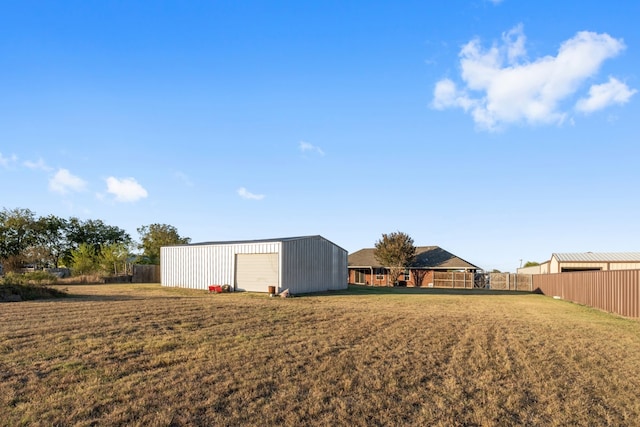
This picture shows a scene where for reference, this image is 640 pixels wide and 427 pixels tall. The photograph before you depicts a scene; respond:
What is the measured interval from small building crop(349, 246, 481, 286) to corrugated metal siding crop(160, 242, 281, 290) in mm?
21118

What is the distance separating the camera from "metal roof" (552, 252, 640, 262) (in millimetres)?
36847

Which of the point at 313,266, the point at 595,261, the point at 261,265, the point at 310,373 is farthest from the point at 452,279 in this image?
the point at 310,373

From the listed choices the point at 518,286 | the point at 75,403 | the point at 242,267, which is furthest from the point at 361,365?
the point at 518,286

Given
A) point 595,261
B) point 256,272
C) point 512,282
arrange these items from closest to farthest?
point 256,272
point 595,261
point 512,282

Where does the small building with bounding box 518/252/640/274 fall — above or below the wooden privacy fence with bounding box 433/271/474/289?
above

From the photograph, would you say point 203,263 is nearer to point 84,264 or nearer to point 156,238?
point 84,264

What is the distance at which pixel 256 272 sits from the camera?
26.9 metres

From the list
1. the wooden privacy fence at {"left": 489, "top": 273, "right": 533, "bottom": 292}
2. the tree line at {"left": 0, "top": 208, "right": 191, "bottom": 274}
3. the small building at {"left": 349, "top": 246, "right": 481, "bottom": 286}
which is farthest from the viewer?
the tree line at {"left": 0, "top": 208, "right": 191, "bottom": 274}

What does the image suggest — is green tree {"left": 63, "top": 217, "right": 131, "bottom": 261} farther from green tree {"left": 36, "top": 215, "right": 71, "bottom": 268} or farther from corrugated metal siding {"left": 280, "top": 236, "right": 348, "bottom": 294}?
corrugated metal siding {"left": 280, "top": 236, "right": 348, "bottom": 294}

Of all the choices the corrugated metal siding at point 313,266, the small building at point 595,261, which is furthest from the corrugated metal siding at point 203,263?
the small building at point 595,261

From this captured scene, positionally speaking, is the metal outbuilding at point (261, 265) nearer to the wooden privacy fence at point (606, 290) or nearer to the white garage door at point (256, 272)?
the white garage door at point (256, 272)

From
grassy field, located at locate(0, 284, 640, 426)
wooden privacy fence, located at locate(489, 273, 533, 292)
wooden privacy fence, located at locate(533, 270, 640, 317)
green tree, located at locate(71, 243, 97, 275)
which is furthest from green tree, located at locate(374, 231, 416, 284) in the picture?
grassy field, located at locate(0, 284, 640, 426)

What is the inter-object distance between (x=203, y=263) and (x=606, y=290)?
23.6 metres

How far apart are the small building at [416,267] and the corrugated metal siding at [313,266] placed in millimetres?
13473
